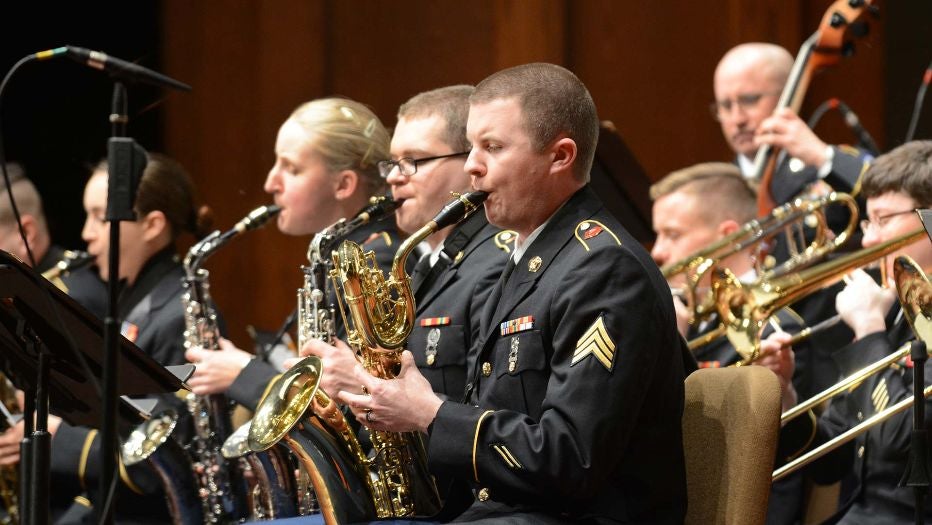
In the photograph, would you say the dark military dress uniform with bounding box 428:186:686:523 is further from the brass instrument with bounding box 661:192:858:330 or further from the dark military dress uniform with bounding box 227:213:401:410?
the brass instrument with bounding box 661:192:858:330

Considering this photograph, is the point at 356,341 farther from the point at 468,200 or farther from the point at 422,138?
the point at 422,138

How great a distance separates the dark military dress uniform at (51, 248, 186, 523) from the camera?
13.3ft

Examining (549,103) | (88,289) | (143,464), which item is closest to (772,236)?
(549,103)

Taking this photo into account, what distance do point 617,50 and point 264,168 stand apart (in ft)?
6.08

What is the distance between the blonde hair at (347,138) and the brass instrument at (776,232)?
40.3 inches

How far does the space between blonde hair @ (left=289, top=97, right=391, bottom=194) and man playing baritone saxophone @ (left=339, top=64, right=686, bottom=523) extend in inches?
48.9

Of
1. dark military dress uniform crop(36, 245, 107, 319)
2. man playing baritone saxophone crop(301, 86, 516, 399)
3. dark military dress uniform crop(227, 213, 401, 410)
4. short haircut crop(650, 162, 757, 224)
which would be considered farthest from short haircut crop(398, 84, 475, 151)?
dark military dress uniform crop(36, 245, 107, 319)

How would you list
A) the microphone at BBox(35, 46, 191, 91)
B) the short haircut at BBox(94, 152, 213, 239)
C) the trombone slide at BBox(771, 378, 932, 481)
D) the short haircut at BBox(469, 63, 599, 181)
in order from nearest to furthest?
the microphone at BBox(35, 46, 191, 91) → the short haircut at BBox(469, 63, 599, 181) → the trombone slide at BBox(771, 378, 932, 481) → the short haircut at BBox(94, 152, 213, 239)

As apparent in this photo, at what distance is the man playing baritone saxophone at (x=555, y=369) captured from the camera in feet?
7.58

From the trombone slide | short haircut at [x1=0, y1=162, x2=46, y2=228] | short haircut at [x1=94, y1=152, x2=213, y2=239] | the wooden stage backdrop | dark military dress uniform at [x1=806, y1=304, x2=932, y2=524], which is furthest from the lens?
the wooden stage backdrop

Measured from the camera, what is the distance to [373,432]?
9.55 feet

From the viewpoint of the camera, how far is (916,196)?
10.9ft

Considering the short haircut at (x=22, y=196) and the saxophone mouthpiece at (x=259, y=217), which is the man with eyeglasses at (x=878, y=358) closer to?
the saxophone mouthpiece at (x=259, y=217)

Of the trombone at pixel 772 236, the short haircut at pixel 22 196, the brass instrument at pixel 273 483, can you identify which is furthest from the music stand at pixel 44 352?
the short haircut at pixel 22 196
